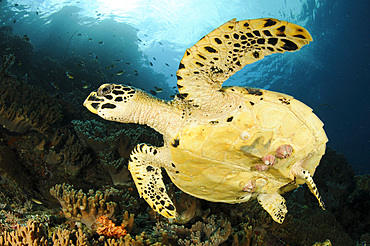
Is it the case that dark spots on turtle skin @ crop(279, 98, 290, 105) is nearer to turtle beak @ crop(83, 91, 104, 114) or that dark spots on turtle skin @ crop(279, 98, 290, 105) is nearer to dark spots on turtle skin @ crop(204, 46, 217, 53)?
dark spots on turtle skin @ crop(204, 46, 217, 53)

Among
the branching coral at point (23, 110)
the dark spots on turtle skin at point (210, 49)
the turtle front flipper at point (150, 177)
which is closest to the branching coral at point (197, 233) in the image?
the turtle front flipper at point (150, 177)

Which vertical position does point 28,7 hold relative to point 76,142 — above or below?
above

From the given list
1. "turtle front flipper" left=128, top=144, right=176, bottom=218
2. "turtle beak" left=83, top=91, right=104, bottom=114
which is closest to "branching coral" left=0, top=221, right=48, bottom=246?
"turtle front flipper" left=128, top=144, right=176, bottom=218

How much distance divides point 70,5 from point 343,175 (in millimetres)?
32782

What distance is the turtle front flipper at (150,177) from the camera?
2475mm

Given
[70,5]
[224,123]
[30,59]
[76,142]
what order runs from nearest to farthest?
1. [224,123]
2. [76,142]
3. [30,59]
4. [70,5]

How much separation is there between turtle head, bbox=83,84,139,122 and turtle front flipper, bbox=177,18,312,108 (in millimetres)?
788

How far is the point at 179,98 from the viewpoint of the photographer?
90.0 inches

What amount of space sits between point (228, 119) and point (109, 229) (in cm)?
207

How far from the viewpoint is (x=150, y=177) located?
2.67 metres

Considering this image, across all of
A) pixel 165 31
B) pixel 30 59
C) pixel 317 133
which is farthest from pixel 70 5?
pixel 317 133

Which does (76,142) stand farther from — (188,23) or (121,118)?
(188,23)

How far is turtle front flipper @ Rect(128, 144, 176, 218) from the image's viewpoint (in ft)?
8.12

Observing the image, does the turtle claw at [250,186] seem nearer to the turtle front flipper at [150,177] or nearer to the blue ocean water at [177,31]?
the turtle front flipper at [150,177]
